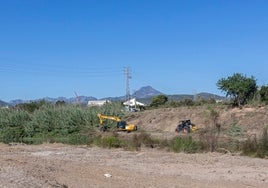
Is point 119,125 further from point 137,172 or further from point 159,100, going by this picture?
point 159,100

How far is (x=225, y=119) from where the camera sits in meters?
57.2

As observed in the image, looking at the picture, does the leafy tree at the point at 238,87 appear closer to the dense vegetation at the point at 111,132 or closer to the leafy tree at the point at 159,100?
the dense vegetation at the point at 111,132

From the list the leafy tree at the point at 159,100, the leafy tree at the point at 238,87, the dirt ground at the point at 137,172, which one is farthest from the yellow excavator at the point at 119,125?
the leafy tree at the point at 159,100

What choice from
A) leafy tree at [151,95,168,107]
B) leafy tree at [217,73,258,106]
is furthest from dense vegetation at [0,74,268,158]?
leafy tree at [151,95,168,107]

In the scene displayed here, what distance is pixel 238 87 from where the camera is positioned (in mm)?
63062

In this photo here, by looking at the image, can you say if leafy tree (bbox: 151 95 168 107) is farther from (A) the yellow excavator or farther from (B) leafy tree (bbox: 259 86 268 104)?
(A) the yellow excavator

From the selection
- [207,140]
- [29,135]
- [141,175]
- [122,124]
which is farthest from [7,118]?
[141,175]

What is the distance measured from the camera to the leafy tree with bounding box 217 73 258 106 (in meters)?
63.3

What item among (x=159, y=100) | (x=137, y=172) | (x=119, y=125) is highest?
(x=159, y=100)

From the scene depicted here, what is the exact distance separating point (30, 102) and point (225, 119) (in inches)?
1231

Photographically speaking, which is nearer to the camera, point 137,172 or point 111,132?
point 137,172

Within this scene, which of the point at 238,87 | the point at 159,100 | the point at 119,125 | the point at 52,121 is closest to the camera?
the point at 119,125

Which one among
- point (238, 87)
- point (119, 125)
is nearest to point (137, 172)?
point (119, 125)

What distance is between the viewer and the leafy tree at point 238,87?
6334cm
